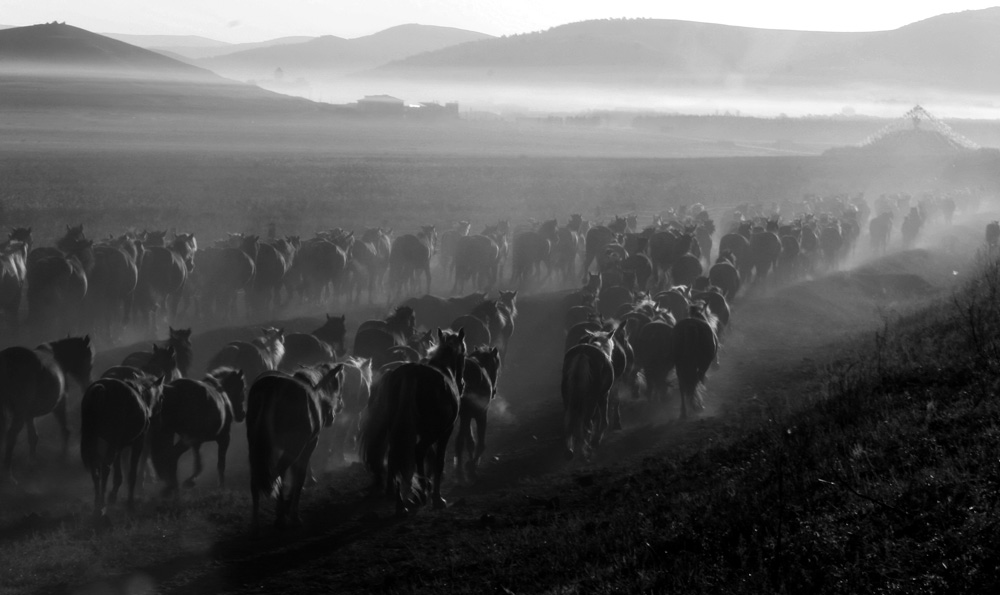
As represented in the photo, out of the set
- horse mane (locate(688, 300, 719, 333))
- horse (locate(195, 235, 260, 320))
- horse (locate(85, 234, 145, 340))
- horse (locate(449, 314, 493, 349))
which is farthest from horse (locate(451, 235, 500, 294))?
horse mane (locate(688, 300, 719, 333))

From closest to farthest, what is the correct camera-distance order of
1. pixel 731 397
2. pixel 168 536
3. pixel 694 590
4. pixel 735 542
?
1. pixel 694 590
2. pixel 735 542
3. pixel 168 536
4. pixel 731 397

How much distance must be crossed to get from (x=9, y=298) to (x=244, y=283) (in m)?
4.79

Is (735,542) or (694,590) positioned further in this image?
(735,542)

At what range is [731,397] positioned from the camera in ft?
57.9

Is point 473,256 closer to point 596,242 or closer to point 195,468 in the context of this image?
point 596,242

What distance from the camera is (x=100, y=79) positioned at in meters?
133

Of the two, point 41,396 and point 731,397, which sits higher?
point 41,396

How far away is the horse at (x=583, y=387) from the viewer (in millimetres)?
14289

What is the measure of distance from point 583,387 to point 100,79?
13394 cm

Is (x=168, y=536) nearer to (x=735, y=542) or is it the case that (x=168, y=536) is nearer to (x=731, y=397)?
(x=735, y=542)

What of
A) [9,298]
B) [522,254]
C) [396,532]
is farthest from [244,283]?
[396,532]

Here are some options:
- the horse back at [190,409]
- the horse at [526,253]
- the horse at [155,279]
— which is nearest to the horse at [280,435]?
the horse back at [190,409]

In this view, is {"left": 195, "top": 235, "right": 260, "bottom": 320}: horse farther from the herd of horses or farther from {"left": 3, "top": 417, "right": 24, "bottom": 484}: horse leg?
{"left": 3, "top": 417, "right": 24, "bottom": 484}: horse leg

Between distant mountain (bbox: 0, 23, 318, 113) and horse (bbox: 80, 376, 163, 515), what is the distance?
351 feet
